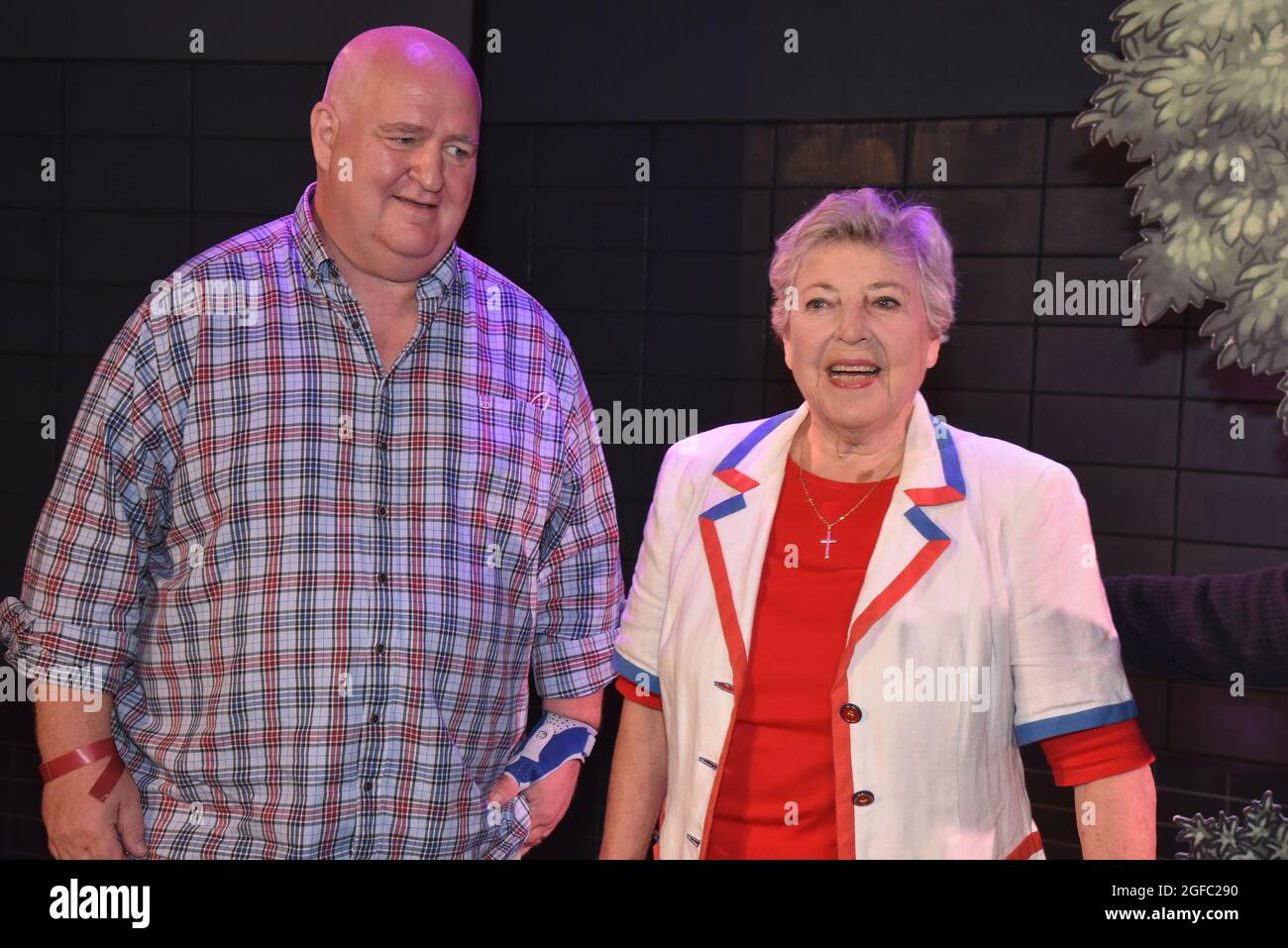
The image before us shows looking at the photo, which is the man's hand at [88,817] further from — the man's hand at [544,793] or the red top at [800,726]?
the red top at [800,726]

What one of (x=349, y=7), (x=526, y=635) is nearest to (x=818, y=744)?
(x=526, y=635)

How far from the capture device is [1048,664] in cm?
161

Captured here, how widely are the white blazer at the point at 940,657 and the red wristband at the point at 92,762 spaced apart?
81 centimetres

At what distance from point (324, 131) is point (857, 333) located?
874mm

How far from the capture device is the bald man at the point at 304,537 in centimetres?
186

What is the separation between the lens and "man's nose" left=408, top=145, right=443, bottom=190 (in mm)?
1920

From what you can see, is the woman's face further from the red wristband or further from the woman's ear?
the red wristband

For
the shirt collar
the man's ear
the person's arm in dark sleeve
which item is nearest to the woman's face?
the shirt collar

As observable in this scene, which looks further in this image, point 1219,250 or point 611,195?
point 611,195

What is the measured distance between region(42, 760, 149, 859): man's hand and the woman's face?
1.16 meters

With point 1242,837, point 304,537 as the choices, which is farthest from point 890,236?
point 1242,837
